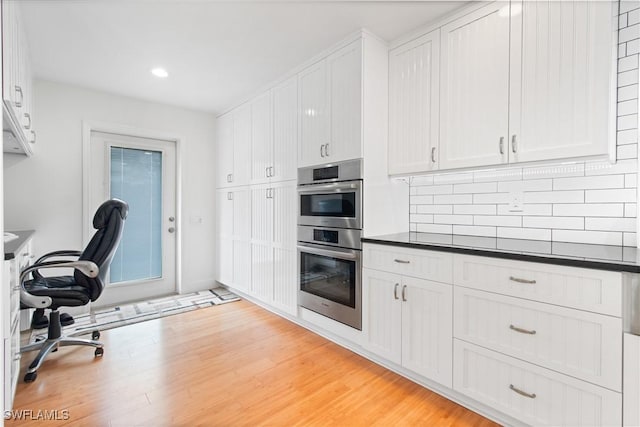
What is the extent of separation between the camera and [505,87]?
6.14 feet

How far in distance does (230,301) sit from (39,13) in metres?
3.00

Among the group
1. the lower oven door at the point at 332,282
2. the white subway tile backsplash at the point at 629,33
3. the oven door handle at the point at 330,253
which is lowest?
the lower oven door at the point at 332,282

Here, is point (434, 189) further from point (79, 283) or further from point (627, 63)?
point (79, 283)

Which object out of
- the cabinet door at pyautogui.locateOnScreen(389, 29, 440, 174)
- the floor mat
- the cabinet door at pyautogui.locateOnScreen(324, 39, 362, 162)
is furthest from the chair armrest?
the cabinet door at pyautogui.locateOnScreen(389, 29, 440, 174)

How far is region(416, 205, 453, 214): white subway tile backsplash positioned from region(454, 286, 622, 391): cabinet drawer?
0.82 meters

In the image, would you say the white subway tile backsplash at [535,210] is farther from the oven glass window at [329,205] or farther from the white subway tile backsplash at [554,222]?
the oven glass window at [329,205]

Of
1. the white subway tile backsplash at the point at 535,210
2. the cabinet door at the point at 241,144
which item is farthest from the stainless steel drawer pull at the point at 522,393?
the cabinet door at the point at 241,144

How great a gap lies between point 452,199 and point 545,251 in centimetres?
88

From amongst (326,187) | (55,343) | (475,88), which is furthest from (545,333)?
(55,343)

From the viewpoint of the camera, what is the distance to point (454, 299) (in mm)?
1781

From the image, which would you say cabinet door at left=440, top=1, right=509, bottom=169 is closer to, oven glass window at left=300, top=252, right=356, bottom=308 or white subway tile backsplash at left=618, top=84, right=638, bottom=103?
white subway tile backsplash at left=618, top=84, right=638, bottom=103

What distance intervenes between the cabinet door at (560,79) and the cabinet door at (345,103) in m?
0.98

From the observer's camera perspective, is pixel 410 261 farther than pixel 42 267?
No

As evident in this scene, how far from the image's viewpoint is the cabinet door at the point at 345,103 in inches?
91.6
